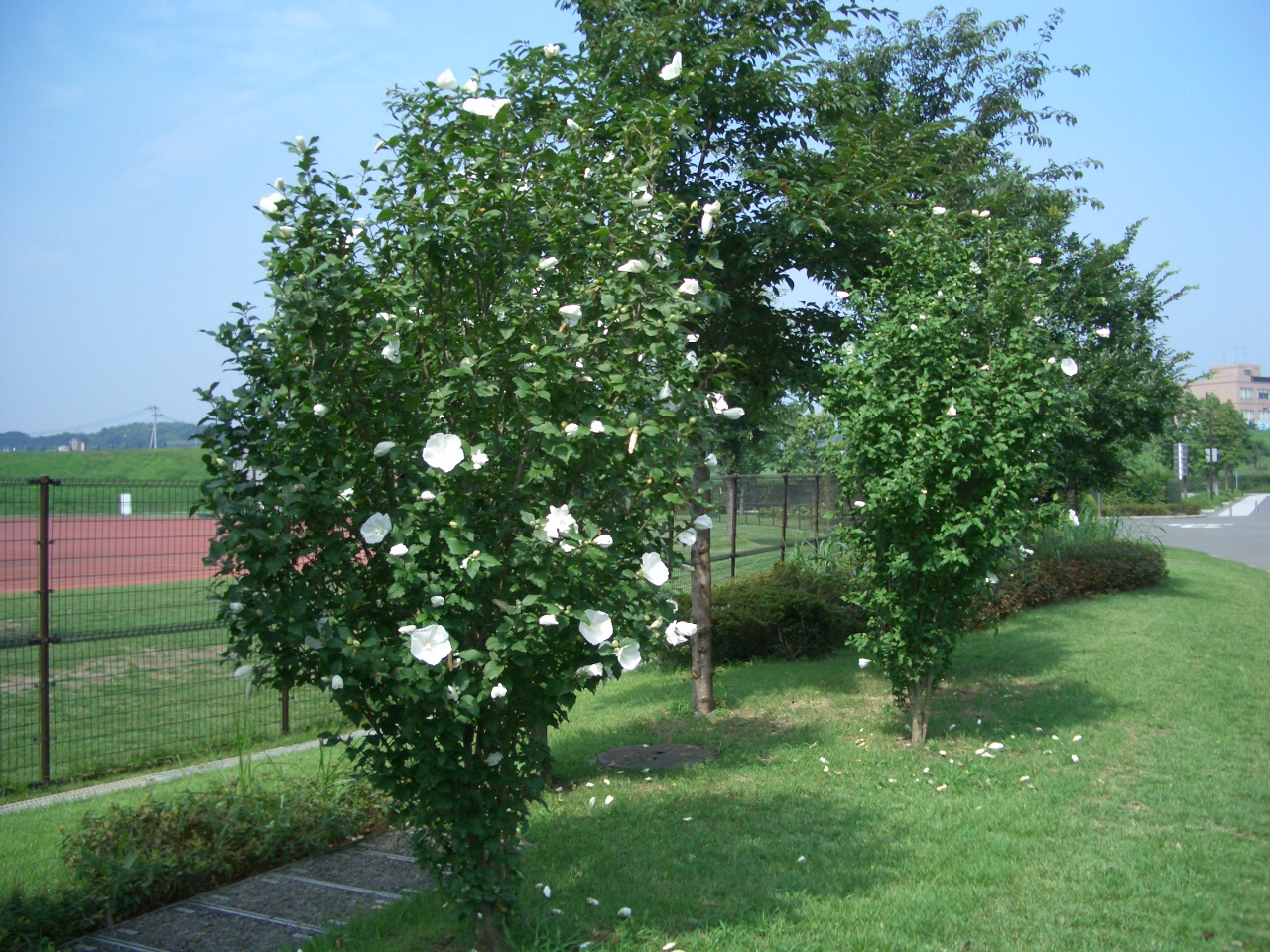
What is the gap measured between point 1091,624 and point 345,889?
32.0 feet

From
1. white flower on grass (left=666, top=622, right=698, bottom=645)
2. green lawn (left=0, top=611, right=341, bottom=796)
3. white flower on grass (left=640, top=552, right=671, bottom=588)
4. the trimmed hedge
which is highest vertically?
white flower on grass (left=640, top=552, right=671, bottom=588)

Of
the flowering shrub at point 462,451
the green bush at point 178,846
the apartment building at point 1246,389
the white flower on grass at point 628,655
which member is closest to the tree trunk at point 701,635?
the green bush at point 178,846

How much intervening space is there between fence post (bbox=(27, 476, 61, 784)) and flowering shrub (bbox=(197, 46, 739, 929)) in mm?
3726

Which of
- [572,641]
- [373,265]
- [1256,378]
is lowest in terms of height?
[572,641]

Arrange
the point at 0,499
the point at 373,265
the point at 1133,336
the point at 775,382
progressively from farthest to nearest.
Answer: the point at 1133,336 → the point at 775,382 → the point at 0,499 → the point at 373,265

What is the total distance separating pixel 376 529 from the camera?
10.4 feet

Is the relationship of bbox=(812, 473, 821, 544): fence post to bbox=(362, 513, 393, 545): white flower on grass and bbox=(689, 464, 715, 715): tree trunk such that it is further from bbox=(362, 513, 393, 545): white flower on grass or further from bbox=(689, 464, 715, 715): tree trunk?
bbox=(362, 513, 393, 545): white flower on grass

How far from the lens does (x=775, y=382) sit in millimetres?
8516

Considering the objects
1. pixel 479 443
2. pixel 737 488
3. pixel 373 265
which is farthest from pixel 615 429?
pixel 737 488

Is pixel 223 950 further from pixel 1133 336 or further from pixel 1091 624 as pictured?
pixel 1133 336

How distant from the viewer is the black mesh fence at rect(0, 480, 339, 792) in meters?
6.41

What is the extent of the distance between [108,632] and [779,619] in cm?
629

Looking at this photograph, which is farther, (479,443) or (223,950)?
(223,950)

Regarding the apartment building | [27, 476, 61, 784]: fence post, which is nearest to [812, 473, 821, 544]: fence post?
[27, 476, 61, 784]: fence post
